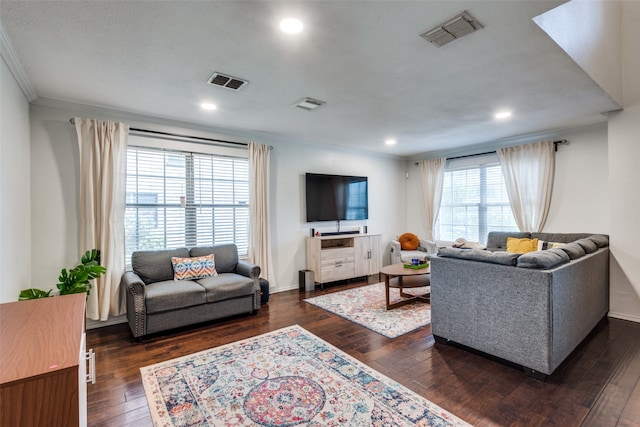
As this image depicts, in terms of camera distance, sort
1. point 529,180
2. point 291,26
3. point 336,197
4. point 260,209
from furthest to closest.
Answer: point 336,197 → point 529,180 → point 260,209 → point 291,26

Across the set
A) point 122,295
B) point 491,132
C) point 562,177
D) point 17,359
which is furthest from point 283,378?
point 562,177

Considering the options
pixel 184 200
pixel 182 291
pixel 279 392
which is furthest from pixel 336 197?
pixel 279 392

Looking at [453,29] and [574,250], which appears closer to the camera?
[453,29]

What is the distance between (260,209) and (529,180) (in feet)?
14.4

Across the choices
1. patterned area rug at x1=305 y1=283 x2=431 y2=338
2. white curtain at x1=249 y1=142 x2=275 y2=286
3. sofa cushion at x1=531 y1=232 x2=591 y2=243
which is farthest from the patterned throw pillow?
sofa cushion at x1=531 y1=232 x2=591 y2=243

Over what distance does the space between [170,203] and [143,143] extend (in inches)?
32.2

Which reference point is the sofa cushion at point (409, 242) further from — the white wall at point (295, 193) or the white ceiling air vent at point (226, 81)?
the white ceiling air vent at point (226, 81)

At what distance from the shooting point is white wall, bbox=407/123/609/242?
4367mm

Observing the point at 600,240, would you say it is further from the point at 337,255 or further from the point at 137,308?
the point at 137,308

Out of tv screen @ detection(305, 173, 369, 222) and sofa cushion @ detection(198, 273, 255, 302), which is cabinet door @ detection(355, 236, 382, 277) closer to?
tv screen @ detection(305, 173, 369, 222)

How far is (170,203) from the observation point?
160 inches

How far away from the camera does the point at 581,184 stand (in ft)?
14.9

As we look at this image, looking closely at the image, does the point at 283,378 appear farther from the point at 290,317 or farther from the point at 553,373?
the point at 553,373

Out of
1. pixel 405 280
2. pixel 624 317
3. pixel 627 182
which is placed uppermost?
pixel 627 182
